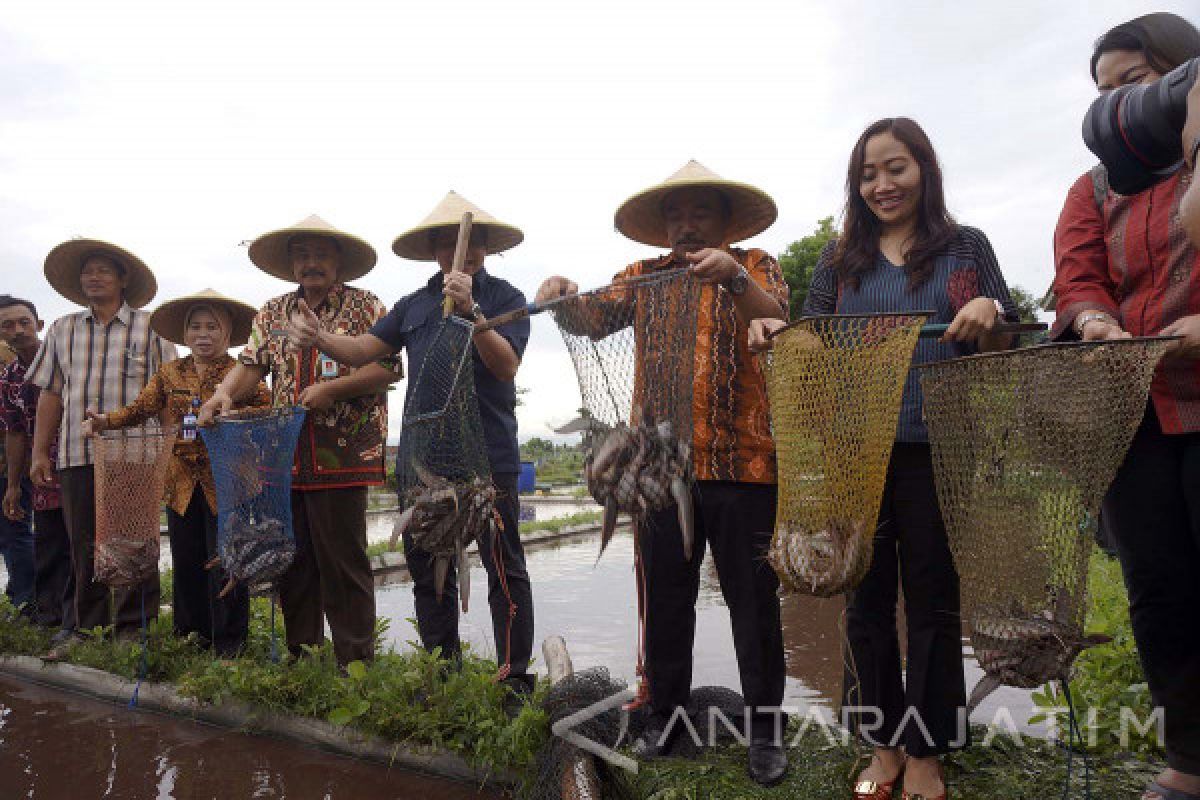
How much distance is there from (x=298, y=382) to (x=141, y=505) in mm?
1154

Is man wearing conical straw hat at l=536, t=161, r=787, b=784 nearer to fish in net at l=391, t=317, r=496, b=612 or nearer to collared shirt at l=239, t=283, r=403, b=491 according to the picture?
fish in net at l=391, t=317, r=496, b=612

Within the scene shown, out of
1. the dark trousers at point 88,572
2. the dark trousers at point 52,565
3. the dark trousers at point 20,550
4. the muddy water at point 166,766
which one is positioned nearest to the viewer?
the muddy water at point 166,766

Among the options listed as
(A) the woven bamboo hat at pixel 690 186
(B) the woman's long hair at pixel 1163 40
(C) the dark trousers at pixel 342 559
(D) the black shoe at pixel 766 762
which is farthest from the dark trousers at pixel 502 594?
(B) the woman's long hair at pixel 1163 40

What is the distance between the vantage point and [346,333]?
3.97 meters

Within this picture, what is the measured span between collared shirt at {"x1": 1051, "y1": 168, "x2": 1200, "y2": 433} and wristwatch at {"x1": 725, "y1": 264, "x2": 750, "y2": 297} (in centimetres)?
93

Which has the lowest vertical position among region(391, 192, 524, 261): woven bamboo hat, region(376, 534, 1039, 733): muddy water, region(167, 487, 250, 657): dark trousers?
region(376, 534, 1039, 733): muddy water

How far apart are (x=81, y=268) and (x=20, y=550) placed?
2.34 metres

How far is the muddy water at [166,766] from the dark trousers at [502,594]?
589 mm

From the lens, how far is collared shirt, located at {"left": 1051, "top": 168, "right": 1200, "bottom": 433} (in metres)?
2.10

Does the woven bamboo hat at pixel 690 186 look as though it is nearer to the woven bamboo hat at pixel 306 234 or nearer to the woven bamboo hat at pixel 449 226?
the woven bamboo hat at pixel 449 226

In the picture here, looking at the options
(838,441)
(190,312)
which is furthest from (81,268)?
(838,441)

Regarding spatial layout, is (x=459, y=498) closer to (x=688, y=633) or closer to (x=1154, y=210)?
(x=688, y=633)

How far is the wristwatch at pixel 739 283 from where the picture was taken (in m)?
2.50

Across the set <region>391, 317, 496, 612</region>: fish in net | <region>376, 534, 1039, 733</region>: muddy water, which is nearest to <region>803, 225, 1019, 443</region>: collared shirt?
<region>376, 534, 1039, 733</region>: muddy water
